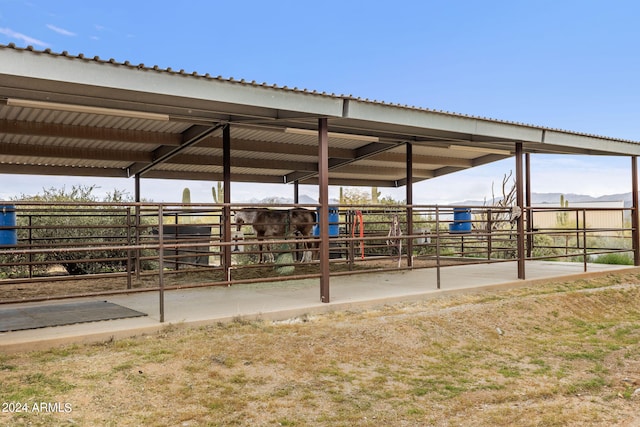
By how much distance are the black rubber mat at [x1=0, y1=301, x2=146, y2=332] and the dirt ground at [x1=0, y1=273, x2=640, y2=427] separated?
31.2 inches

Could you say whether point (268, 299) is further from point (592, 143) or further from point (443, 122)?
point (592, 143)

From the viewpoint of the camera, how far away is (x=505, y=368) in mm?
4773

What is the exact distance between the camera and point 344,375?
14.4ft

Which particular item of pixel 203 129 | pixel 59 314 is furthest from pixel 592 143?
pixel 59 314

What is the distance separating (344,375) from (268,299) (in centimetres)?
261

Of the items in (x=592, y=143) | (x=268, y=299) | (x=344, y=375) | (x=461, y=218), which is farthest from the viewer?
(x=461, y=218)

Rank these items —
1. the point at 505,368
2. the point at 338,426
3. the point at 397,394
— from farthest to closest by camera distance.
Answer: the point at 505,368 → the point at 397,394 → the point at 338,426

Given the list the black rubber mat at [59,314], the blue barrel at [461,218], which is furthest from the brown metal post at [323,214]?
the blue barrel at [461,218]

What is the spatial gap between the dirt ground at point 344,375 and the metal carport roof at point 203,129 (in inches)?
96.6

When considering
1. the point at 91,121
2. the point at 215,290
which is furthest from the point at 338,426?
the point at 91,121

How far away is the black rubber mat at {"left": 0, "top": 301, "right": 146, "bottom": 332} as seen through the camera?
5354mm

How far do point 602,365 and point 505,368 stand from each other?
0.95m

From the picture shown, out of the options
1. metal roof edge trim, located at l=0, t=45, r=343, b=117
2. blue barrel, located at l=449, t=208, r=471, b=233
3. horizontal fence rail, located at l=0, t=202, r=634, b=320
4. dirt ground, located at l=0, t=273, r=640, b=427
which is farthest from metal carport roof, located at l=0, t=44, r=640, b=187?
dirt ground, located at l=0, t=273, r=640, b=427

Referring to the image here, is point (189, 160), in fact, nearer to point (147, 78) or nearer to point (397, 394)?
point (147, 78)
